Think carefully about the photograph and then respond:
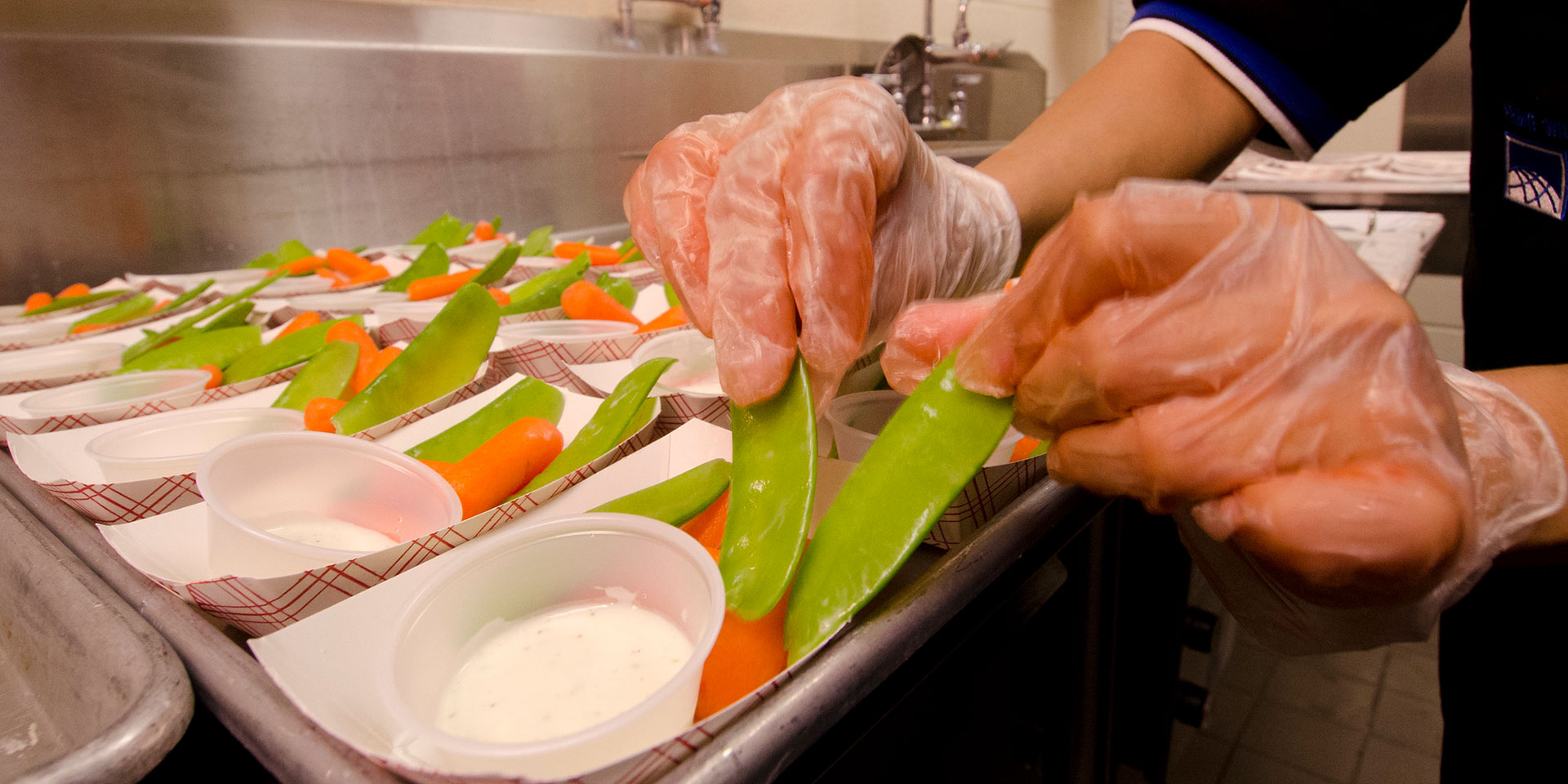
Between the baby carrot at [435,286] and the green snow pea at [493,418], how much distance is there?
28.5 inches

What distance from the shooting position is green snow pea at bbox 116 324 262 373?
136 centimetres

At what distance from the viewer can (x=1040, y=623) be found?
3.25 feet

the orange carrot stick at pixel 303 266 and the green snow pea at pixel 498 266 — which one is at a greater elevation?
the green snow pea at pixel 498 266

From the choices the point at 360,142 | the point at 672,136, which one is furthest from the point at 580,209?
the point at 672,136

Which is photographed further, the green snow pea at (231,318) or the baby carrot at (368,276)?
the baby carrot at (368,276)

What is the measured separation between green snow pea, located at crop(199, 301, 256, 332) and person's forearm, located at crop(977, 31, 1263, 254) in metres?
1.39

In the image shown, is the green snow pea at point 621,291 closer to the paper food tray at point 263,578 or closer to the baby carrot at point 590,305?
the baby carrot at point 590,305

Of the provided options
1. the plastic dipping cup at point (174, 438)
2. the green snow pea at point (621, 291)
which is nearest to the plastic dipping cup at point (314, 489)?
the plastic dipping cup at point (174, 438)

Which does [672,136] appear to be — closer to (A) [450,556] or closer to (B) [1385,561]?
(A) [450,556]

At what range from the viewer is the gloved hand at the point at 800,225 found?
82 centimetres

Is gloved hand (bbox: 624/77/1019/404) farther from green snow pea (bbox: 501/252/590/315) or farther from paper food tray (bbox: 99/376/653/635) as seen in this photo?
green snow pea (bbox: 501/252/590/315)

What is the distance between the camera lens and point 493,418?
3.34 ft

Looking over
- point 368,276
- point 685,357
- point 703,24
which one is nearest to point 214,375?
point 368,276

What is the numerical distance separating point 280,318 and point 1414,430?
73.3 inches
